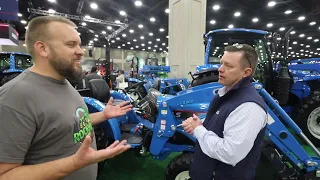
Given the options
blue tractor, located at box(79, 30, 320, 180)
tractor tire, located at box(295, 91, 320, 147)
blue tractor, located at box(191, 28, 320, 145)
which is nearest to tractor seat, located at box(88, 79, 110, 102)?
blue tractor, located at box(79, 30, 320, 180)

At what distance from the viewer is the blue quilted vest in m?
1.34

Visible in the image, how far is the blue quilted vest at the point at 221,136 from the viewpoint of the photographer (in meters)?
1.34

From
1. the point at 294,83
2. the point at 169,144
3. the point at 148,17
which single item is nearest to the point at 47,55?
the point at 169,144

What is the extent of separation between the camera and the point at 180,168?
234 cm

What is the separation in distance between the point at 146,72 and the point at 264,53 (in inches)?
288

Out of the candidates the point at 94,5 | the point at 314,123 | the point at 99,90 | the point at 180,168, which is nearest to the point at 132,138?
the point at 180,168

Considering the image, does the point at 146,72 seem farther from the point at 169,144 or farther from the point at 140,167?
the point at 169,144

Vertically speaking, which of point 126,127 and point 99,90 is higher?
point 99,90

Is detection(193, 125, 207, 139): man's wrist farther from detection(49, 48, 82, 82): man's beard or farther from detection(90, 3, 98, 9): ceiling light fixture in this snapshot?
detection(90, 3, 98, 9): ceiling light fixture

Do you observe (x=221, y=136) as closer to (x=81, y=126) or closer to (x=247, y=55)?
(x=247, y=55)

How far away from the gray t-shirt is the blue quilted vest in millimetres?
840

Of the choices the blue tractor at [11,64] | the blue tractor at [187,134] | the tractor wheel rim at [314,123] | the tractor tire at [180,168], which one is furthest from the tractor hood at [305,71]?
the blue tractor at [11,64]

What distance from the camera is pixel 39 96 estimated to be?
99 cm

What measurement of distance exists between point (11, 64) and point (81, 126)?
9.32 metres
